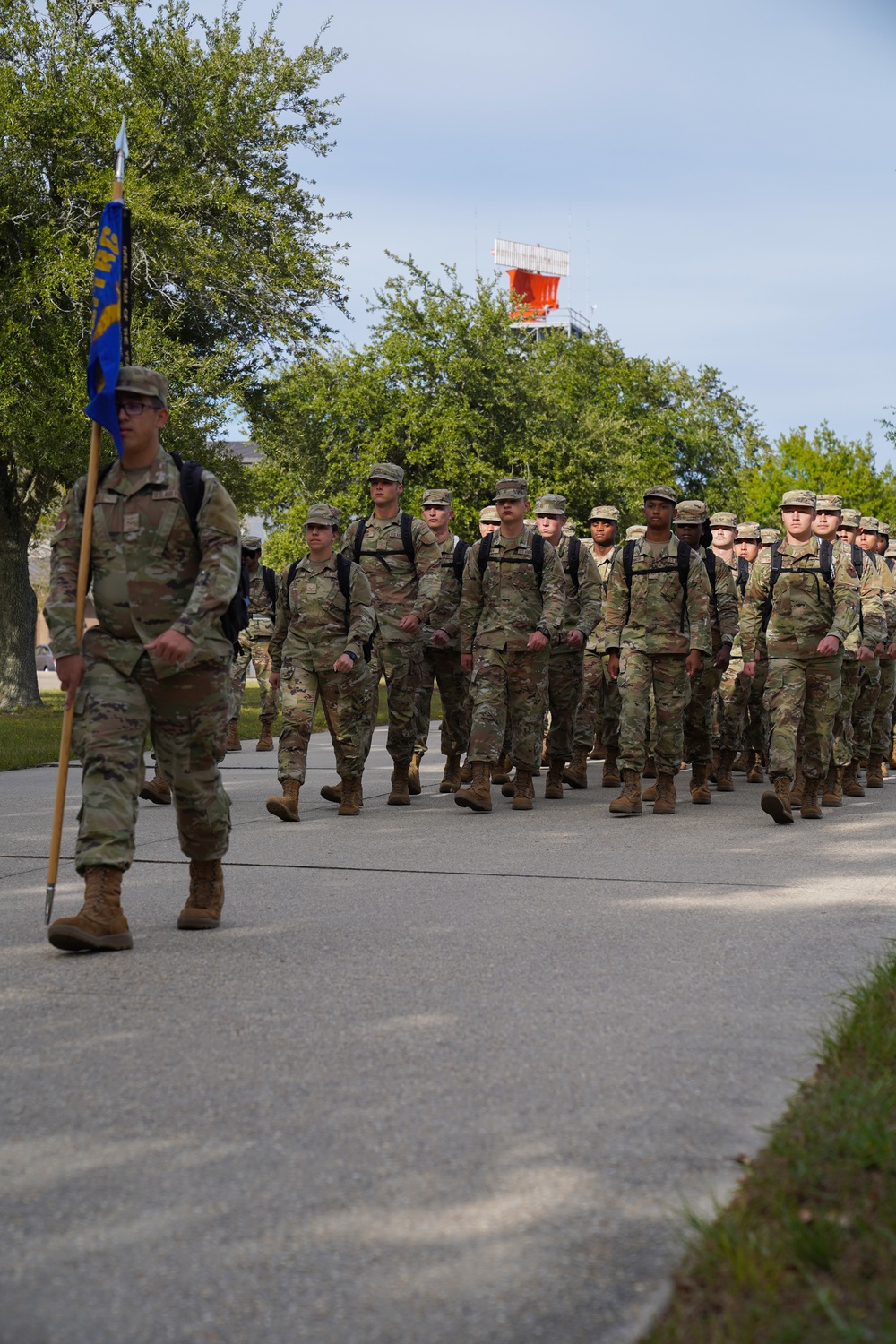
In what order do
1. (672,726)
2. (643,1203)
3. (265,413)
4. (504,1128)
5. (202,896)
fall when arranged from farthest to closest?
(265,413)
(672,726)
(202,896)
(504,1128)
(643,1203)

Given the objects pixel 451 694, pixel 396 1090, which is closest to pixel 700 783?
pixel 451 694

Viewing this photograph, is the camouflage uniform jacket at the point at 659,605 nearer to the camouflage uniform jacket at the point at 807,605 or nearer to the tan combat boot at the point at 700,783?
the camouflage uniform jacket at the point at 807,605

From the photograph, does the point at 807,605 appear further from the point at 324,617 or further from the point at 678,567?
the point at 324,617

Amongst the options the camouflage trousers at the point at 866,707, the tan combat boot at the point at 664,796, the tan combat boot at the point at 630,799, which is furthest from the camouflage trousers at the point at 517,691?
the camouflage trousers at the point at 866,707

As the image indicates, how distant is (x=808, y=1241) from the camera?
300cm

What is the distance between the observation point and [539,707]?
12.0 meters

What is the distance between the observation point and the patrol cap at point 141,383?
632 centimetres

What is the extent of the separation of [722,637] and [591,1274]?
10.4m

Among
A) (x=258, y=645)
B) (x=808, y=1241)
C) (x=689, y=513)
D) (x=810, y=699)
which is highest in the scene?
(x=689, y=513)

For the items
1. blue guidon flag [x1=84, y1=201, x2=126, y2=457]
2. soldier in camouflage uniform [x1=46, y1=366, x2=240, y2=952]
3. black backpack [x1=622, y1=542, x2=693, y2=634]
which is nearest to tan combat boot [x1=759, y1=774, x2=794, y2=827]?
black backpack [x1=622, y1=542, x2=693, y2=634]

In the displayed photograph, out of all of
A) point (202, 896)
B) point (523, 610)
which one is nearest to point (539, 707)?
point (523, 610)

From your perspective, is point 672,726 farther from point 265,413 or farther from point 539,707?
point 265,413

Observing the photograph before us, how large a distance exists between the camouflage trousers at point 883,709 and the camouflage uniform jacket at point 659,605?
3.70m

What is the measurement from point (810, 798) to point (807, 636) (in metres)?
1.18
